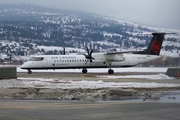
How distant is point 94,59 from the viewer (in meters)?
55.9

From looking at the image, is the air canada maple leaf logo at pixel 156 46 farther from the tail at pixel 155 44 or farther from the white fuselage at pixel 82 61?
the white fuselage at pixel 82 61

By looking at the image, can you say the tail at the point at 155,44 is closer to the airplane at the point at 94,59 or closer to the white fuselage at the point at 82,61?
the airplane at the point at 94,59

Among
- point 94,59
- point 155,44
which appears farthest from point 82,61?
point 155,44

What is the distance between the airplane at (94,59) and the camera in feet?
177

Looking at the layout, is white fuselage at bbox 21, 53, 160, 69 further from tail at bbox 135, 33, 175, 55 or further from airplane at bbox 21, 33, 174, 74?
tail at bbox 135, 33, 175, 55

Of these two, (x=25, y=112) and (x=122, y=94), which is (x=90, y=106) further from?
(x=122, y=94)

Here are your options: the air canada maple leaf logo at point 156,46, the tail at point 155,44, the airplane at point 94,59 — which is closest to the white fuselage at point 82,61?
the airplane at point 94,59

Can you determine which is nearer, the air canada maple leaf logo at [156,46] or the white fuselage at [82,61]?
the white fuselage at [82,61]

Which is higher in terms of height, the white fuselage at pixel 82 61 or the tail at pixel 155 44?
the tail at pixel 155 44

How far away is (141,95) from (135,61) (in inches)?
1382

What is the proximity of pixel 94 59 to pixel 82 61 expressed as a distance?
1700 millimetres

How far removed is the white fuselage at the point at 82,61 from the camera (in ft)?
177

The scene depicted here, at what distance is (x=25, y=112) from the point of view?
14461 millimetres

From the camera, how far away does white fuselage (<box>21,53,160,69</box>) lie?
53906 millimetres
